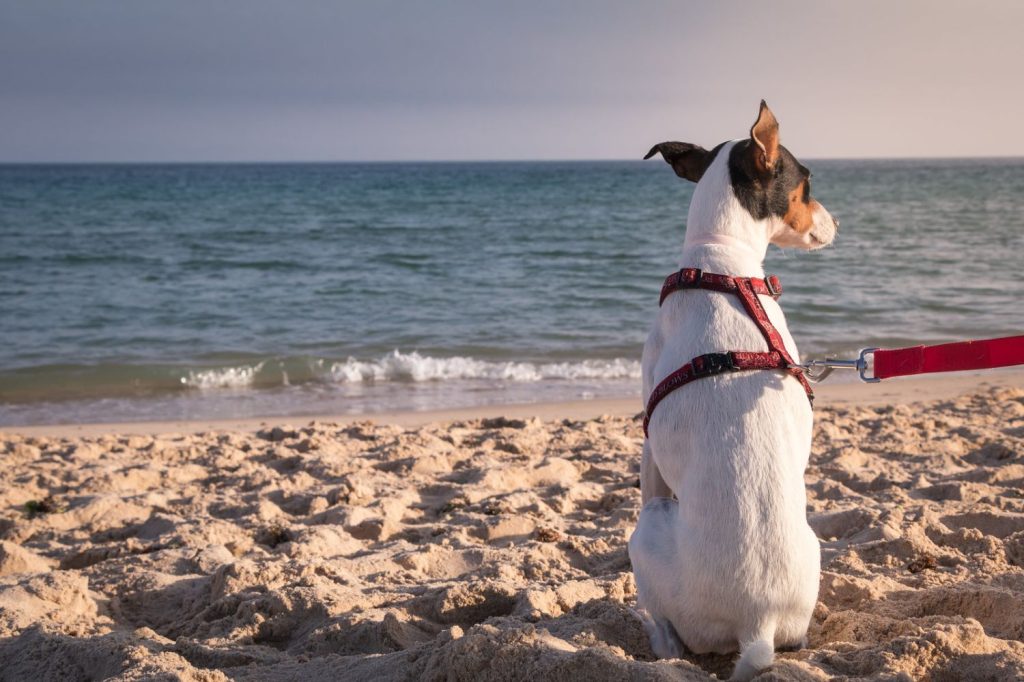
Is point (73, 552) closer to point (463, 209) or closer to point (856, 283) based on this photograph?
point (856, 283)

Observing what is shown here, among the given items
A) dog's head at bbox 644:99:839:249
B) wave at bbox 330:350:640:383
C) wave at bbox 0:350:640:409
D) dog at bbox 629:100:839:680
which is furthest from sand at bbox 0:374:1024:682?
wave at bbox 330:350:640:383

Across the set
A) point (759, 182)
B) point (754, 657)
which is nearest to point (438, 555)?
point (754, 657)

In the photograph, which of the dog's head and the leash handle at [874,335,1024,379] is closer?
the leash handle at [874,335,1024,379]

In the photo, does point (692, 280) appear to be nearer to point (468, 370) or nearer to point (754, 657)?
point (754, 657)

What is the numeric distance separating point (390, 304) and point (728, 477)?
37.4 feet

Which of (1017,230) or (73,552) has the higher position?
(1017,230)

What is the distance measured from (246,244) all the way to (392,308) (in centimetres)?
899

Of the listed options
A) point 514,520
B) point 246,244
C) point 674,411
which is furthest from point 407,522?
point 246,244

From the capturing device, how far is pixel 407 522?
486cm

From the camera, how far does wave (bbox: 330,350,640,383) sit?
9680 mm

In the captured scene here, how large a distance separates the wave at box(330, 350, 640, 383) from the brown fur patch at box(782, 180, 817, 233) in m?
6.41

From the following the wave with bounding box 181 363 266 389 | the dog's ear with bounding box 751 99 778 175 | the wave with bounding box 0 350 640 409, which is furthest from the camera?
the wave with bounding box 181 363 266 389

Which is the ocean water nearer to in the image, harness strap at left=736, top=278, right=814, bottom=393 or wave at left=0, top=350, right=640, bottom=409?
wave at left=0, top=350, right=640, bottom=409

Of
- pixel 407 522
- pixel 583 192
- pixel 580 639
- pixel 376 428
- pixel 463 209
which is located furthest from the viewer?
pixel 583 192
